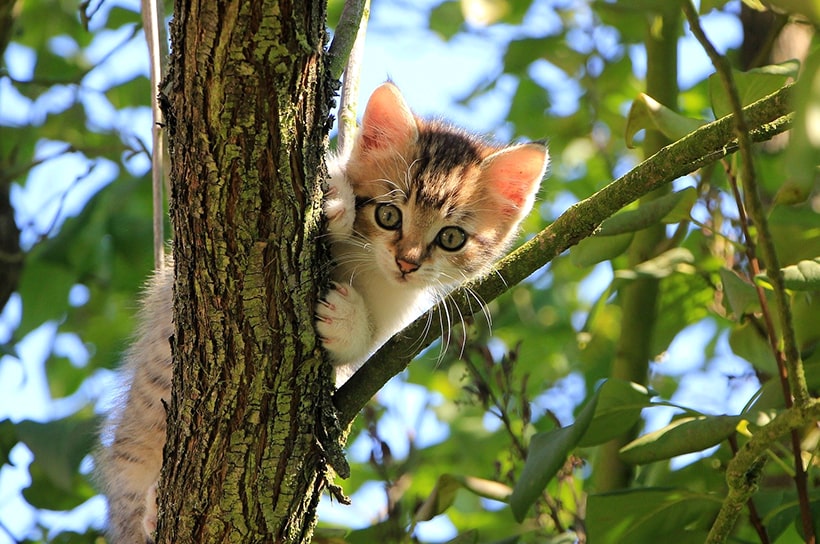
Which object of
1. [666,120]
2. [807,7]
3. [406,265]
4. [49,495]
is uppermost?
[807,7]

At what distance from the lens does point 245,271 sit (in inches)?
66.6

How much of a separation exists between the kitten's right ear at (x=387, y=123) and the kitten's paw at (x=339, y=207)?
404mm

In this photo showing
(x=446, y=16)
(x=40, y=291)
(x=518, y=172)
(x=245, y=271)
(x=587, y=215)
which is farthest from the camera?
(x=446, y=16)

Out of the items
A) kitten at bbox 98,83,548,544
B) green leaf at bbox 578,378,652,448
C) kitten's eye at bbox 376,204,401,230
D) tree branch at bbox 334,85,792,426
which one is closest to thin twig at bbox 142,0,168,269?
kitten at bbox 98,83,548,544

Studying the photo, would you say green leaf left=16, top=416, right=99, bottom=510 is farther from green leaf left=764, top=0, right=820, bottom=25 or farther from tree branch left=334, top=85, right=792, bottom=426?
green leaf left=764, top=0, right=820, bottom=25

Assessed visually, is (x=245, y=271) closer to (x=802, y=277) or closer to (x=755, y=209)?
(x=755, y=209)

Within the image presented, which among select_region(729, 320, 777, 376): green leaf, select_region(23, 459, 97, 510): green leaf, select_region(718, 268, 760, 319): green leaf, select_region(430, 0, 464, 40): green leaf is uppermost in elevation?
select_region(430, 0, 464, 40): green leaf

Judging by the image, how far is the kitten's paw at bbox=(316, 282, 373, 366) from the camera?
1955mm

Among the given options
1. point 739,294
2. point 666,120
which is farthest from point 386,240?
point 739,294

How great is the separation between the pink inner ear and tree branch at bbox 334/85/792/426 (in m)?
1.01

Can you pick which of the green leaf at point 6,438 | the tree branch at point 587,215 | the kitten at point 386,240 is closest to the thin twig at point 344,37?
the kitten at point 386,240

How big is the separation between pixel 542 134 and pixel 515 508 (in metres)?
3.01

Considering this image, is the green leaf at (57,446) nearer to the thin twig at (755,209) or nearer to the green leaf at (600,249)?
the green leaf at (600,249)

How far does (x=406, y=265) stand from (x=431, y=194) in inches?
11.1
